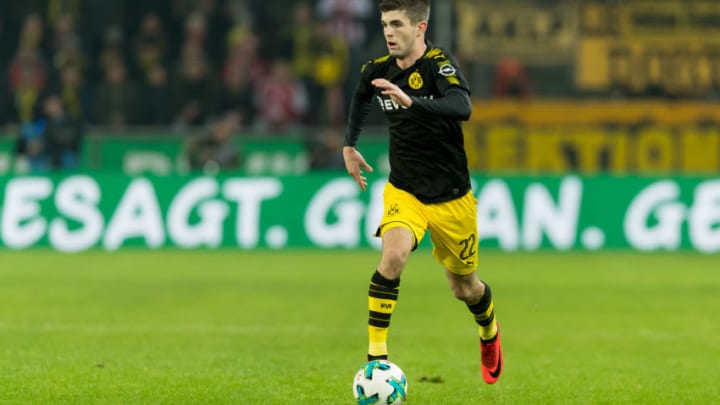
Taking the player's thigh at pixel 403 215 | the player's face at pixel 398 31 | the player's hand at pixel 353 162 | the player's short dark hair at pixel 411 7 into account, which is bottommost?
the player's thigh at pixel 403 215

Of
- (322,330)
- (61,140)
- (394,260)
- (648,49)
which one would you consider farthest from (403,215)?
(648,49)

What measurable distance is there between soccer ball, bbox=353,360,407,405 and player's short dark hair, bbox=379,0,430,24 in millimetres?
1776

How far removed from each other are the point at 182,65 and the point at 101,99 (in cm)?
144

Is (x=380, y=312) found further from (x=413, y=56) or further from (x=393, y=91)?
(x=413, y=56)

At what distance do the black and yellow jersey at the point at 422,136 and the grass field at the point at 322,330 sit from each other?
3.61ft

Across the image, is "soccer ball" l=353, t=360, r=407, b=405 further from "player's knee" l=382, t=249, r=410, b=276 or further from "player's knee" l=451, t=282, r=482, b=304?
"player's knee" l=451, t=282, r=482, b=304

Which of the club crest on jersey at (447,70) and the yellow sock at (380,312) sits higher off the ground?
the club crest on jersey at (447,70)

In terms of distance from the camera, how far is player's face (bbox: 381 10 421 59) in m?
6.60

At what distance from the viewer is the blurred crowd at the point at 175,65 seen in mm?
18953

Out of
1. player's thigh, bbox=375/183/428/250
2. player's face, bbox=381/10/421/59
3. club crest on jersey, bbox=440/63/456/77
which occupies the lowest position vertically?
player's thigh, bbox=375/183/428/250

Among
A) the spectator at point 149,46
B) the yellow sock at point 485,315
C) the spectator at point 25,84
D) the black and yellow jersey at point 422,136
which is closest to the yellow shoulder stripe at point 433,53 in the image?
the black and yellow jersey at point 422,136

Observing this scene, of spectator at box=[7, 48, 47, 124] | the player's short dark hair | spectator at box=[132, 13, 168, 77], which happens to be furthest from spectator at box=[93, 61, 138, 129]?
the player's short dark hair

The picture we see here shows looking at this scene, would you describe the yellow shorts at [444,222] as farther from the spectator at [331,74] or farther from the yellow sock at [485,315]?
the spectator at [331,74]

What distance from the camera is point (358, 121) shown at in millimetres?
7223
